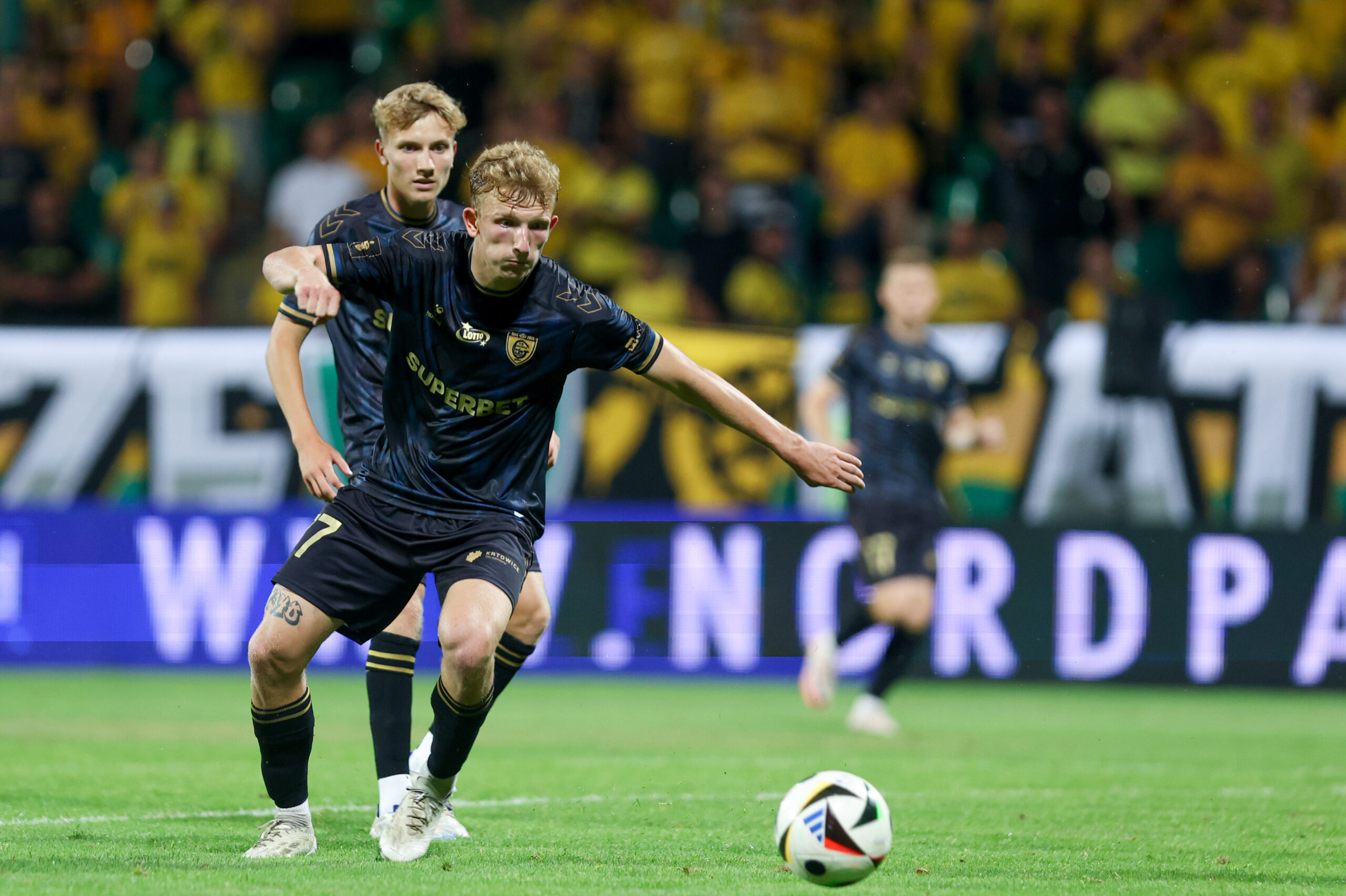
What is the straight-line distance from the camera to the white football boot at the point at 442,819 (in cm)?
529

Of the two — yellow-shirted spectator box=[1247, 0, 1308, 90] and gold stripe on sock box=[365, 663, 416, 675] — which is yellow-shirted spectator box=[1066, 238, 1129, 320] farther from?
gold stripe on sock box=[365, 663, 416, 675]

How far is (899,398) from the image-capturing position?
965 cm

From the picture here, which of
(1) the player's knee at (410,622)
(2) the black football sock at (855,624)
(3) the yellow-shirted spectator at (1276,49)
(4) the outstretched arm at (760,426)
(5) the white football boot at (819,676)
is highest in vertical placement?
(3) the yellow-shirted spectator at (1276,49)

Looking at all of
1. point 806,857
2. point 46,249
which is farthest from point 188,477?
point 806,857

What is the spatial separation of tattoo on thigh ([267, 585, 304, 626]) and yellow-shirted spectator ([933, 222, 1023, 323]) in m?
7.91

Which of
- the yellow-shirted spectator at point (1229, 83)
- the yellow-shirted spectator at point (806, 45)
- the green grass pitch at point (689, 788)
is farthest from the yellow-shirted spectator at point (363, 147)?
the yellow-shirted spectator at point (1229, 83)

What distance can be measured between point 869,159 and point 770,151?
0.78 m

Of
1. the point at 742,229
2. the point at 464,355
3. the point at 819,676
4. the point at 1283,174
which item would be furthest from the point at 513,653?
the point at 1283,174

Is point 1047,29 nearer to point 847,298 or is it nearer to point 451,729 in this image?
point 847,298

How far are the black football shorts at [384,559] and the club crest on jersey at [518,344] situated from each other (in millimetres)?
507

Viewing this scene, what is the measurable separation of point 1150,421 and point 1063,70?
360cm

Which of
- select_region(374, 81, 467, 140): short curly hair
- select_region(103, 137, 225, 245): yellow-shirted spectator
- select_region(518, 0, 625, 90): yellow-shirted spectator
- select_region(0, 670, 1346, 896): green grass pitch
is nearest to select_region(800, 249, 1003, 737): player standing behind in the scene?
select_region(0, 670, 1346, 896): green grass pitch

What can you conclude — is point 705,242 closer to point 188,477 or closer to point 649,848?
point 188,477

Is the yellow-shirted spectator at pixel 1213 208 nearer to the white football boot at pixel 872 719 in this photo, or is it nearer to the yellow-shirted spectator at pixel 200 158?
the white football boot at pixel 872 719
